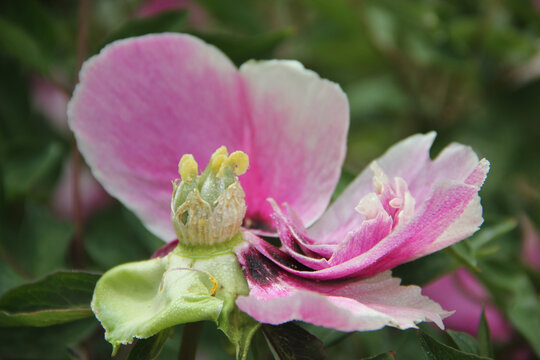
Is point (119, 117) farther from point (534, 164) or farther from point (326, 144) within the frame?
point (534, 164)

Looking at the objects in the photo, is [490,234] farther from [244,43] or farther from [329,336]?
[244,43]

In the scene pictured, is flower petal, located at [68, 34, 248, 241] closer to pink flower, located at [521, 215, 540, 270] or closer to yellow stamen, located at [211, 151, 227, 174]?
yellow stamen, located at [211, 151, 227, 174]

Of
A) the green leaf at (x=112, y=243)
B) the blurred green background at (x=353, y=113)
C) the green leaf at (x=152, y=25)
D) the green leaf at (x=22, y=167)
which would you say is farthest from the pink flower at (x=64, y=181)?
the green leaf at (x=152, y=25)

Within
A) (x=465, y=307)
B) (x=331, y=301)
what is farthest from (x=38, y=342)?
(x=465, y=307)

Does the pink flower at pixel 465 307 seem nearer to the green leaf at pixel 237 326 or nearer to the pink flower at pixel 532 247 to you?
the pink flower at pixel 532 247

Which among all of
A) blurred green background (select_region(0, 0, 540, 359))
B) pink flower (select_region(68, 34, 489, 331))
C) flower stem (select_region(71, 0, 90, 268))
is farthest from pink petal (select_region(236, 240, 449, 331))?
flower stem (select_region(71, 0, 90, 268))

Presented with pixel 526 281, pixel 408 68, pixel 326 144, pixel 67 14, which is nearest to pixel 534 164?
pixel 408 68
